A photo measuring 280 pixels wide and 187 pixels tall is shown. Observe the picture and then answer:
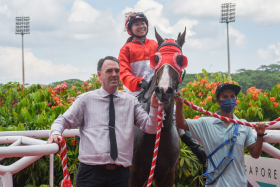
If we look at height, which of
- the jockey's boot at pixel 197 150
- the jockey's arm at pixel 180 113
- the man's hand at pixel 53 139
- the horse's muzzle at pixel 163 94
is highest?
the horse's muzzle at pixel 163 94

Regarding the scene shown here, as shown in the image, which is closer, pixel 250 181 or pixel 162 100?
pixel 162 100

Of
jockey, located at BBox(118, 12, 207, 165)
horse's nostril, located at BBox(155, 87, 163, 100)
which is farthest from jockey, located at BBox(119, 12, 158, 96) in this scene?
horse's nostril, located at BBox(155, 87, 163, 100)

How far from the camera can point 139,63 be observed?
137 inches

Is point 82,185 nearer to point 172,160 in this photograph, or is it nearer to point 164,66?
point 172,160

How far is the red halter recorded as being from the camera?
2398 millimetres

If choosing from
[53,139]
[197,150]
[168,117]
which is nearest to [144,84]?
[168,117]

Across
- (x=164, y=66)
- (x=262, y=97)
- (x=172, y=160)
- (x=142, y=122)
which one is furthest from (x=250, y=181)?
(x=262, y=97)

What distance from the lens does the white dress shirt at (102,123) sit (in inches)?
90.0

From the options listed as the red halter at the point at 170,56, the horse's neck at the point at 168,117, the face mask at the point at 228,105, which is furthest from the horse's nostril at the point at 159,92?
the face mask at the point at 228,105

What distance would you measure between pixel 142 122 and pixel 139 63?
1202 mm

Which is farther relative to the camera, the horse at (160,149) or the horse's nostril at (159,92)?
the horse at (160,149)

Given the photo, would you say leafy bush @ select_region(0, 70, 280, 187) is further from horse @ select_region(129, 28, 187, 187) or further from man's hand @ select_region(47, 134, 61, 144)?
man's hand @ select_region(47, 134, 61, 144)

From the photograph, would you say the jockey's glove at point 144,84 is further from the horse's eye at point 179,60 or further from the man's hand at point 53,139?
the man's hand at point 53,139

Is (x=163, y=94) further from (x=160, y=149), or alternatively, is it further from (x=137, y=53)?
(x=137, y=53)
